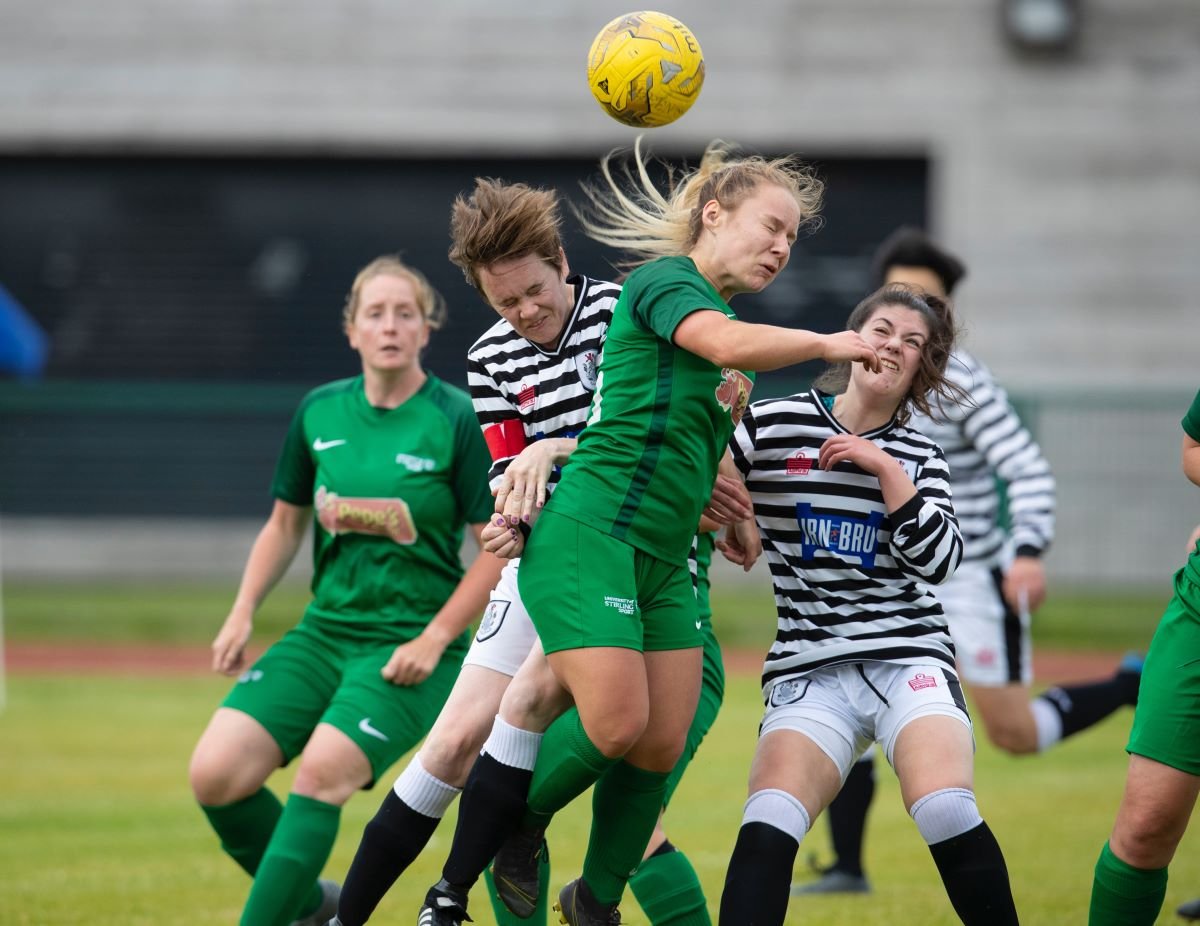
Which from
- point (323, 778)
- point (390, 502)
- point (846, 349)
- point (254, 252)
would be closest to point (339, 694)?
point (323, 778)

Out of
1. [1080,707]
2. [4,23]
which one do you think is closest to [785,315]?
[4,23]

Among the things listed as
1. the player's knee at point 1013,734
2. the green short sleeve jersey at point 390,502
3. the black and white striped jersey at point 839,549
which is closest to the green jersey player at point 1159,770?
the black and white striped jersey at point 839,549

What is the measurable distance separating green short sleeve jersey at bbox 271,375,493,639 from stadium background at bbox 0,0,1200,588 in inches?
398

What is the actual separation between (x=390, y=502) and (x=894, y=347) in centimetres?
166

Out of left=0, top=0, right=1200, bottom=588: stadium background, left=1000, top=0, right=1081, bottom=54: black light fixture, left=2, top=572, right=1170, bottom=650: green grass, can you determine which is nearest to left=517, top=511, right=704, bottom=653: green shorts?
left=2, top=572, right=1170, bottom=650: green grass

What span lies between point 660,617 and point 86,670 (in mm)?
9200

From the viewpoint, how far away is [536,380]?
165 inches

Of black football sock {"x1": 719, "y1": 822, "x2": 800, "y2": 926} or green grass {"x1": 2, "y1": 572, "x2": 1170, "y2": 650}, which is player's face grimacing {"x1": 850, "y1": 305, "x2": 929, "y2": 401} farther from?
green grass {"x1": 2, "y1": 572, "x2": 1170, "y2": 650}

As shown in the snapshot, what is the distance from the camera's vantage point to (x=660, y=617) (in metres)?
3.88

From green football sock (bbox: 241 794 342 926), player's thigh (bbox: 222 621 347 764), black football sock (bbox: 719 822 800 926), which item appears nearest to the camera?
black football sock (bbox: 719 822 800 926)

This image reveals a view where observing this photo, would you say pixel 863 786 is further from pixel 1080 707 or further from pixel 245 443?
pixel 245 443

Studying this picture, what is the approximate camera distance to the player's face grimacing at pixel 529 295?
4.03 metres

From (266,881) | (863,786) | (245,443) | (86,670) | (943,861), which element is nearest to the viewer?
(943,861)

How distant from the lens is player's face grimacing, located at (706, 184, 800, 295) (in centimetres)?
386
